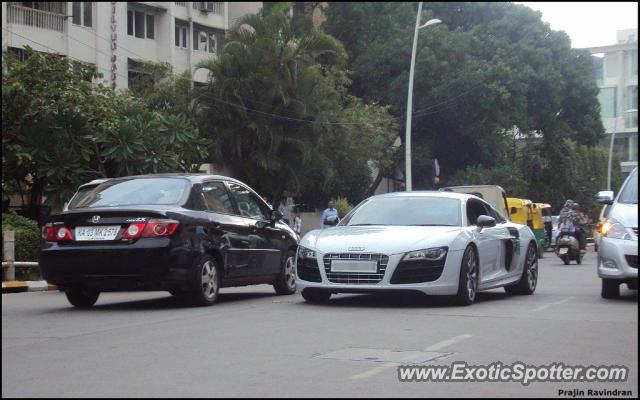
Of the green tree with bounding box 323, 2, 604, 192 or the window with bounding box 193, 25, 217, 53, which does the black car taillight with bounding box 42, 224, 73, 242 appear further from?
the window with bounding box 193, 25, 217, 53

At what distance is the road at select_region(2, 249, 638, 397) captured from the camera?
6.90 m

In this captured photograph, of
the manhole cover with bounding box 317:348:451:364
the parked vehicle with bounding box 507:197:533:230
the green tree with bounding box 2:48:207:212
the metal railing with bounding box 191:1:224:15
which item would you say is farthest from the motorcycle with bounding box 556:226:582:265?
the metal railing with bounding box 191:1:224:15

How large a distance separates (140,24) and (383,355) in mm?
35217

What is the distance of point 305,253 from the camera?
40.9 feet

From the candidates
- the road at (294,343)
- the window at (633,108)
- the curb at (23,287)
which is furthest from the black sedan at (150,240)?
the window at (633,108)

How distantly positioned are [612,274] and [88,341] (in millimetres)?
6606

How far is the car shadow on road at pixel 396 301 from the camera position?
40.2 feet

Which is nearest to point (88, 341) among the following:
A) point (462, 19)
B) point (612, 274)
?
point (612, 274)

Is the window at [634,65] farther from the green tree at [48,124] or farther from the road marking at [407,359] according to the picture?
the green tree at [48,124]

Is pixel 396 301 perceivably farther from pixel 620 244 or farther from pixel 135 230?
pixel 135 230

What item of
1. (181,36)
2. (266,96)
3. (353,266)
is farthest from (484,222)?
(181,36)

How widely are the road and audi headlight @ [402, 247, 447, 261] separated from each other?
0.59 meters

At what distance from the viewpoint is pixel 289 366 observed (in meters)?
7.65

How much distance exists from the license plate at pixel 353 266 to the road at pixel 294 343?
45 cm
